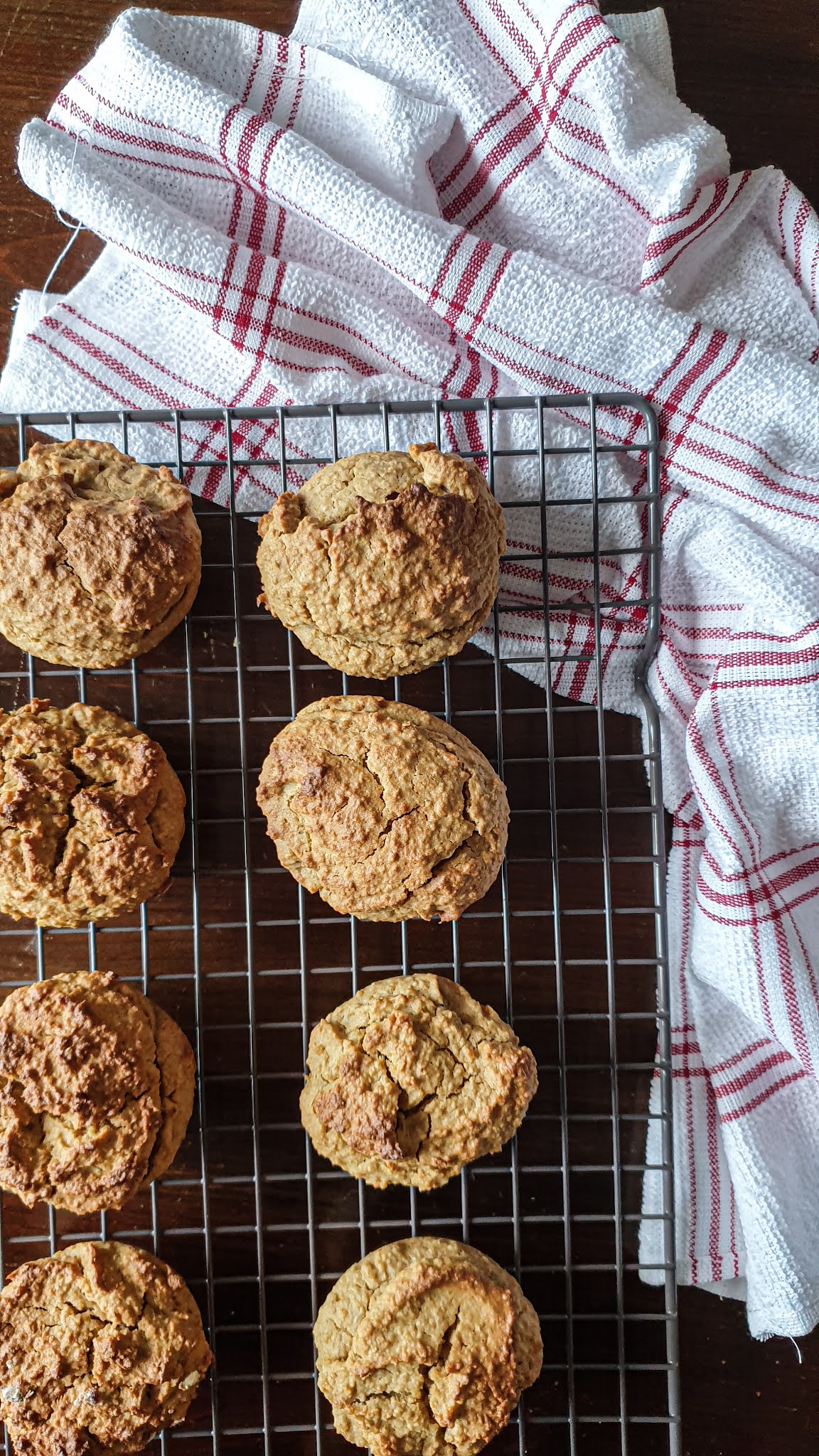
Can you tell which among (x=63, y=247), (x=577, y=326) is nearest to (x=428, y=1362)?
(x=577, y=326)

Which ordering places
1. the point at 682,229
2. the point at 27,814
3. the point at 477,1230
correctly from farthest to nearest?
1. the point at 477,1230
2. the point at 682,229
3. the point at 27,814

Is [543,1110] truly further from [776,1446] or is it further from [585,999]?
[776,1446]

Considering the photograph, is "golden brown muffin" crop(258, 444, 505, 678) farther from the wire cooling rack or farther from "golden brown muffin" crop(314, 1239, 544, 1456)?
"golden brown muffin" crop(314, 1239, 544, 1456)

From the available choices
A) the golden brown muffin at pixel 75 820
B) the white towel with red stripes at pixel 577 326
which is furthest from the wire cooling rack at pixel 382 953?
the golden brown muffin at pixel 75 820

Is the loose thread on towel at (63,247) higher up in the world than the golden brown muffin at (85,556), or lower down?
higher up

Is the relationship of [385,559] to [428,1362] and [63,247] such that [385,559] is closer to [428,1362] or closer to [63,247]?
[63,247]

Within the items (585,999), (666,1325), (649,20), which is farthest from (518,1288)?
(649,20)

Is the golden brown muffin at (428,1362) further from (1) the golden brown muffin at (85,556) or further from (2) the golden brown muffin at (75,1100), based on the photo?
(1) the golden brown muffin at (85,556)
